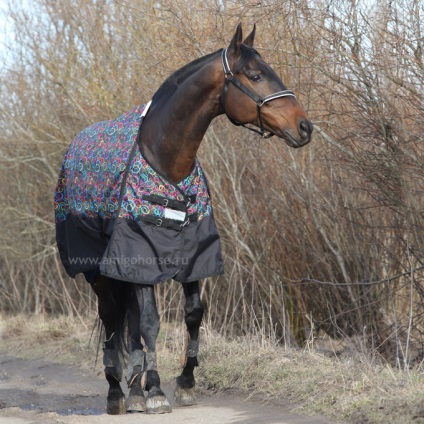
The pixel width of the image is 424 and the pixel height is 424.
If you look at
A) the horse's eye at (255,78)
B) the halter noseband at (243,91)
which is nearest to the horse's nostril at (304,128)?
the halter noseband at (243,91)

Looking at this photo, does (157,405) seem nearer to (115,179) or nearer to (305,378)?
(305,378)

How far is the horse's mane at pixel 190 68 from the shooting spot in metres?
5.13

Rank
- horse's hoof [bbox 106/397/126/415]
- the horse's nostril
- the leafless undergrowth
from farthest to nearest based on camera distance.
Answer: the leafless undergrowth
horse's hoof [bbox 106/397/126/415]
the horse's nostril

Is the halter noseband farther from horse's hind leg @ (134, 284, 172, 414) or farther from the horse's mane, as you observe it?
horse's hind leg @ (134, 284, 172, 414)

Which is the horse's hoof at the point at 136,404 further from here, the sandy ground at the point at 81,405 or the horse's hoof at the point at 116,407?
the horse's hoof at the point at 116,407

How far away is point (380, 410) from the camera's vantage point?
14.6 feet

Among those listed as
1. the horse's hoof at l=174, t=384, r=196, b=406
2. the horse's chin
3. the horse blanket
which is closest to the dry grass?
the horse's hoof at l=174, t=384, r=196, b=406

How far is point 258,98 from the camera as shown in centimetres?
505

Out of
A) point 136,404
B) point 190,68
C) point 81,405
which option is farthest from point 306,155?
point 136,404

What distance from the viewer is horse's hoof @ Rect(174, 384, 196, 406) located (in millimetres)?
5473

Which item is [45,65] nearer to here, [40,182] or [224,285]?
[40,182]

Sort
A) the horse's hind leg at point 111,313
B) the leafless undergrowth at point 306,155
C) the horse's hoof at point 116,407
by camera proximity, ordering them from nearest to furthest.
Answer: the horse's hoof at point 116,407 < the horse's hind leg at point 111,313 < the leafless undergrowth at point 306,155

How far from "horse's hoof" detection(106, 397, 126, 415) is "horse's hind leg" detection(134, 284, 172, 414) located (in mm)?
459

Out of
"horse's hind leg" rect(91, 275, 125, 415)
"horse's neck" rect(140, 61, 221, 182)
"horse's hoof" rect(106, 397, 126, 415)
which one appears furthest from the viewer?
"horse's hind leg" rect(91, 275, 125, 415)
